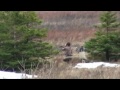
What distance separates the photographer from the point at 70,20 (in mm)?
34719

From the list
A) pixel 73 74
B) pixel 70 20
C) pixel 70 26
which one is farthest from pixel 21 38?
pixel 70 20

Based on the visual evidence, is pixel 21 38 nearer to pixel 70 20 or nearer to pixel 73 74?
pixel 73 74

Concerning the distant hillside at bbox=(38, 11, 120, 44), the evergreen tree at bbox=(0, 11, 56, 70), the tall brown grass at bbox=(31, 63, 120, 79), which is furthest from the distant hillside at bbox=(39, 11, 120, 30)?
the tall brown grass at bbox=(31, 63, 120, 79)

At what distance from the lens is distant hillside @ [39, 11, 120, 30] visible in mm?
32312

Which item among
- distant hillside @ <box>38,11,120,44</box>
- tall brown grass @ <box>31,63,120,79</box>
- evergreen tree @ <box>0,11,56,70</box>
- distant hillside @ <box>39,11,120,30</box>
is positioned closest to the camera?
tall brown grass @ <box>31,63,120,79</box>

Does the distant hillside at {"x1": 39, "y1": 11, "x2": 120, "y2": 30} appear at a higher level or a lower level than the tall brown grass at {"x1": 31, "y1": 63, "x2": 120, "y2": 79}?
higher

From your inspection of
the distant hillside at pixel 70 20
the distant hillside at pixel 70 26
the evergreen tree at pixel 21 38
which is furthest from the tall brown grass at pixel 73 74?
the distant hillside at pixel 70 20

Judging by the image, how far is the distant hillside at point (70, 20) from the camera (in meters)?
32.3

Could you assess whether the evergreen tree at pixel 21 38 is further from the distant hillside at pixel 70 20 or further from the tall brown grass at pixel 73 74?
the distant hillside at pixel 70 20

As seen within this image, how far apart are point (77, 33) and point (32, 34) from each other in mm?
15022

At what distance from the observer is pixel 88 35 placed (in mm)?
29375

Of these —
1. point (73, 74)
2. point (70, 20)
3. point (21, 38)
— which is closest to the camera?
point (73, 74)

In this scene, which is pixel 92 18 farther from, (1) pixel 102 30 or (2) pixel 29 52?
(2) pixel 29 52

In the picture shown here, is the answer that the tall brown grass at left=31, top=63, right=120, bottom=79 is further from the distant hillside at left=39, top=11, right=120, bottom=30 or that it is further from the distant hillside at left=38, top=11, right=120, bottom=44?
the distant hillside at left=39, top=11, right=120, bottom=30
